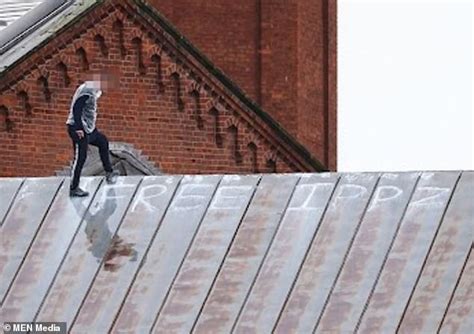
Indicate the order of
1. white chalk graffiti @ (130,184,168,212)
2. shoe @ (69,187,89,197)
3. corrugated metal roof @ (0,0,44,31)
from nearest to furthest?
white chalk graffiti @ (130,184,168,212) → shoe @ (69,187,89,197) → corrugated metal roof @ (0,0,44,31)

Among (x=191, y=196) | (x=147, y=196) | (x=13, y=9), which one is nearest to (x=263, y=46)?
(x=13, y=9)

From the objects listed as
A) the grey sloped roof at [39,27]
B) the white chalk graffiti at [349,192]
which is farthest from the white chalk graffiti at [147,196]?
the grey sloped roof at [39,27]

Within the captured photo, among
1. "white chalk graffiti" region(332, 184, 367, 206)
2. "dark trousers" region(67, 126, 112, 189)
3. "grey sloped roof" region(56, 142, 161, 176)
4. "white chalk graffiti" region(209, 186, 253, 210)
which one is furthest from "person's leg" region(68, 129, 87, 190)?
"grey sloped roof" region(56, 142, 161, 176)

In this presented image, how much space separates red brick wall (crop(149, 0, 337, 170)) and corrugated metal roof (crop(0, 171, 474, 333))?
14798mm

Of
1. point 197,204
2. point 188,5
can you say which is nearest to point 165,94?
point 188,5

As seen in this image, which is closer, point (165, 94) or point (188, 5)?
point (165, 94)

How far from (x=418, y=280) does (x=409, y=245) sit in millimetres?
482

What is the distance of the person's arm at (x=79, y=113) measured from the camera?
110ft

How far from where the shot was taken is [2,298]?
33125 mm

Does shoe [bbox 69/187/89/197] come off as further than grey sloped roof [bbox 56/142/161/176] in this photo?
No

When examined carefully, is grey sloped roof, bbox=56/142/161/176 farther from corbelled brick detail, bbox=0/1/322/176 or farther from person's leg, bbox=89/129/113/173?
person's leg, bbox=89/129/113/173

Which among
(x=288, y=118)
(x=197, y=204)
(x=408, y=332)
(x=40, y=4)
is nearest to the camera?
(x=408, y=332)

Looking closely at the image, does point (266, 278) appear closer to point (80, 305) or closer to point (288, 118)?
point (80, 305)

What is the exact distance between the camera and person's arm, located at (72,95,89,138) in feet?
110
